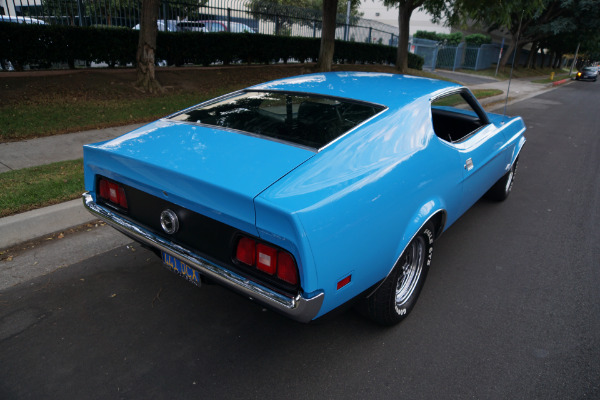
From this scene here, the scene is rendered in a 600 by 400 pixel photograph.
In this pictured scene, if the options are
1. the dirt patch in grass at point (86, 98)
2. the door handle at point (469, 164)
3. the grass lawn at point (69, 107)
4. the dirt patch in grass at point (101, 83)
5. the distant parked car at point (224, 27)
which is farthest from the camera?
the distant parked car at point (224, 27)

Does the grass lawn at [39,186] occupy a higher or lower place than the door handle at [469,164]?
lower

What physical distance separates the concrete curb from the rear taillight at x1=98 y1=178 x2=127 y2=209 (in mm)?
1393

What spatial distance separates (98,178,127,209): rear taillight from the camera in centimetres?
267

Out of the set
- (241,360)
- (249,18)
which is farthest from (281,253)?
(249,18)

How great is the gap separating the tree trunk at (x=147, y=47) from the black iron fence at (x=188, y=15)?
252cm

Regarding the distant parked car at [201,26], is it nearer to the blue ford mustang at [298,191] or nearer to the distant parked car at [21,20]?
the distant parked car at [21,20]

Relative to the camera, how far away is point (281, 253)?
1956 millimetres

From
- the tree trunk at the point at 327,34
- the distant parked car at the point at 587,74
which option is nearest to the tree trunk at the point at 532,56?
the distant parked car at the point at 587,74

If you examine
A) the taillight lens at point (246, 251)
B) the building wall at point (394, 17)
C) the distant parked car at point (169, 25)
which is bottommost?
the taillight lens at point (246, 251)

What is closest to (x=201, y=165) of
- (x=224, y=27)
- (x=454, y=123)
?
(x=454, y=123)

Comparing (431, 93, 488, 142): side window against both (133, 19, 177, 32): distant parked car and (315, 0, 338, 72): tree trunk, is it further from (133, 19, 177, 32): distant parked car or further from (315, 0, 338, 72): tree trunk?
(133, 19, 177, 32): distant parked car

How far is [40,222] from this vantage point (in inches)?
150

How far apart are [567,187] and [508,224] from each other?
2049 mm

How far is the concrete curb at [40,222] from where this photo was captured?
359cm
